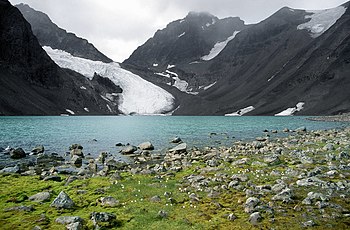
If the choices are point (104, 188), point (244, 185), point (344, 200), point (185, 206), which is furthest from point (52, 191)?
point (344, 200)

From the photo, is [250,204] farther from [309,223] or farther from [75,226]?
[75,226]

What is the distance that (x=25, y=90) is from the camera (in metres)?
194

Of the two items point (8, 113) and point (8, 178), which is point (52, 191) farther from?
point (8, 113)

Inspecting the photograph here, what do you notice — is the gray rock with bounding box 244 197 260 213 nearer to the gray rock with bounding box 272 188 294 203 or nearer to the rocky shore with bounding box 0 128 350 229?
the rocky shore with bounding box 0 128 350 229

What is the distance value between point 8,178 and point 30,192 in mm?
5006

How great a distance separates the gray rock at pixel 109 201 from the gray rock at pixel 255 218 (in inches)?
227

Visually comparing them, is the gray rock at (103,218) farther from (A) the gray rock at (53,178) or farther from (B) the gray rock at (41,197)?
(A) the gray rock at (53,178)

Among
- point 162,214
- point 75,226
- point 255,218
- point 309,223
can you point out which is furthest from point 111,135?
point 309,223

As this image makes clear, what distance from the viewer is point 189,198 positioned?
13.5 meters

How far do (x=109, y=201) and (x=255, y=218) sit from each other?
250 inches

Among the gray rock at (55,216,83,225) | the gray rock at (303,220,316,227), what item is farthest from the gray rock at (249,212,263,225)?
the gray rock at (55,216,83,225)

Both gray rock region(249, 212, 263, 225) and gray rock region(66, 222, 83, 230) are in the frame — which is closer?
gray rock region(66, 222, 83, 230)

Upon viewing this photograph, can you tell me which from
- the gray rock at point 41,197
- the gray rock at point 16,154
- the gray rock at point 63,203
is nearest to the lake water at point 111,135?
the gray rock at point 16,154

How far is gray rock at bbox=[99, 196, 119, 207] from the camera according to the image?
13.1 meters
